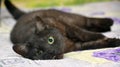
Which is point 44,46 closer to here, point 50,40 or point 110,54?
point 50,40

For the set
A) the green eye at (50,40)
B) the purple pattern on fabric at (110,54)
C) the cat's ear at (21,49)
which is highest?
the green eye at (50,40)

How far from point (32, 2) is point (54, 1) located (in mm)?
380

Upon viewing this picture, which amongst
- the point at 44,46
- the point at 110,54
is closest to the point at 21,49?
the point at 44,46

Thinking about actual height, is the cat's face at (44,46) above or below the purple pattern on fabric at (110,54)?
above

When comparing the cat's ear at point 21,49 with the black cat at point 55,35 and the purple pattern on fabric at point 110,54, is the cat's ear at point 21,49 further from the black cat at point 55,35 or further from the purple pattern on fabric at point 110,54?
the purple pattern on fabric at point 110,54

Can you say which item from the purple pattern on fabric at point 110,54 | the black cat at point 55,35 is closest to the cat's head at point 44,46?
the black cat at point 55,35

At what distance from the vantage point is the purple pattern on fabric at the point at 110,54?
2.44 m

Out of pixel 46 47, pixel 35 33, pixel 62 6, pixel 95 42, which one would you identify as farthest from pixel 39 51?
pixel 62 6

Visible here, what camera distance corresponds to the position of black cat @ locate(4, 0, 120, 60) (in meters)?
2.41

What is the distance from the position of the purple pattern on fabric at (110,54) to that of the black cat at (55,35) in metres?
0.15

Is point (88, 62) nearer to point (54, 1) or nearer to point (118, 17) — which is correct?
point (118, 17)

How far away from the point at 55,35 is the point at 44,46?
0.15 metres

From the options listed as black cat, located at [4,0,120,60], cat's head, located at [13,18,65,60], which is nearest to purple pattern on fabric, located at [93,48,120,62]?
black cat, located at [4,0,120,60]

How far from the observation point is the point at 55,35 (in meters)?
2.46
